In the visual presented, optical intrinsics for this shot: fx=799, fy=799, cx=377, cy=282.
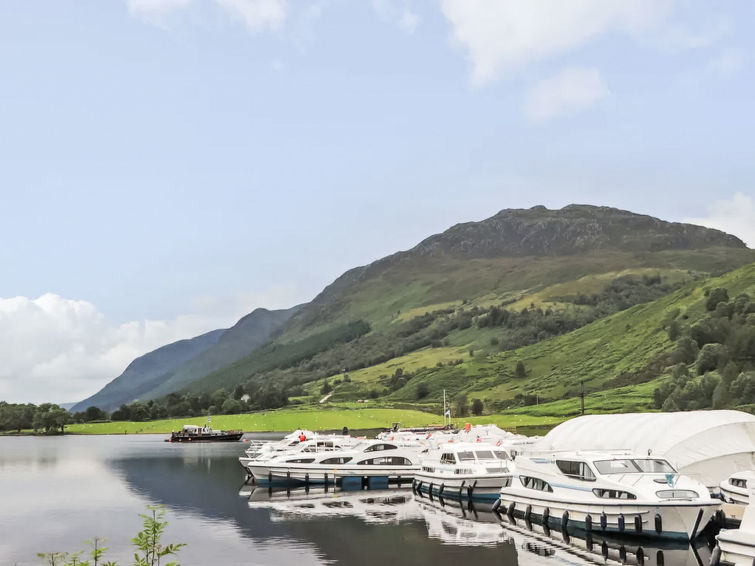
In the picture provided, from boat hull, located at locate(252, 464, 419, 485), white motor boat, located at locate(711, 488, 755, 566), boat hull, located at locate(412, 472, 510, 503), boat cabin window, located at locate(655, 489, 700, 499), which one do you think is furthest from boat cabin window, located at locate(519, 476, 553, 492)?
boat hull, located at locate(252, 464, 419, 485)

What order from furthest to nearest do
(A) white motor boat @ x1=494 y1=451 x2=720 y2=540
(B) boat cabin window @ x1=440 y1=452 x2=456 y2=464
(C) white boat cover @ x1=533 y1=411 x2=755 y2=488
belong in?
(B) boat cabin window @ x1=440 y1=452 x2=456 y2=464 < (C) white boat cover @ x1=533 y1=411 x2=755 y2=488 < (A) white motor boat @ x1=494 y1=451 x2=720 y2=540

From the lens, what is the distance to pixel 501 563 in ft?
150

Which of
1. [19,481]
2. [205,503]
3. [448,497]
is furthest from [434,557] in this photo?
[19,481]

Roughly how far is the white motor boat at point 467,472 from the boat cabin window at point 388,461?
923 cm

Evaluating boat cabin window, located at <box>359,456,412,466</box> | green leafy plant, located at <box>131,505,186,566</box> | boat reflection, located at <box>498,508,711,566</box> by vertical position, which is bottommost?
boat reflection, located at <box>498,508,711,566</box>

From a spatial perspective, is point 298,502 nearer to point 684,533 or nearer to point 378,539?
point 378,539

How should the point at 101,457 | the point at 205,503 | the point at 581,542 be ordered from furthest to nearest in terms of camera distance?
the point at 101,457 → the point at 205,503 → the point at 581,542

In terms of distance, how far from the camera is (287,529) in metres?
59.9

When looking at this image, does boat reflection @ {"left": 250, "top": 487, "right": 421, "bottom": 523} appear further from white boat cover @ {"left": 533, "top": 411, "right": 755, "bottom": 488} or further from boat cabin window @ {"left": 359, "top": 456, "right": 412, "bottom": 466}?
white boat cover @ {"left": 533, "top": 411, "right": 755, "bottom": 488}

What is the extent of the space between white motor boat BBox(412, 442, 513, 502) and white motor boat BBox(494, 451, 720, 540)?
9.19 m

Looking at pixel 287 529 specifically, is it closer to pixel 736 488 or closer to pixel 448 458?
pixel 448 458

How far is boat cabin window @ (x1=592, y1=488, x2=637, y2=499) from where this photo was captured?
160ft

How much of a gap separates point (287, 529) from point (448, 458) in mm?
20884

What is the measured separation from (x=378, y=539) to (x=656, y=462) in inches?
760
